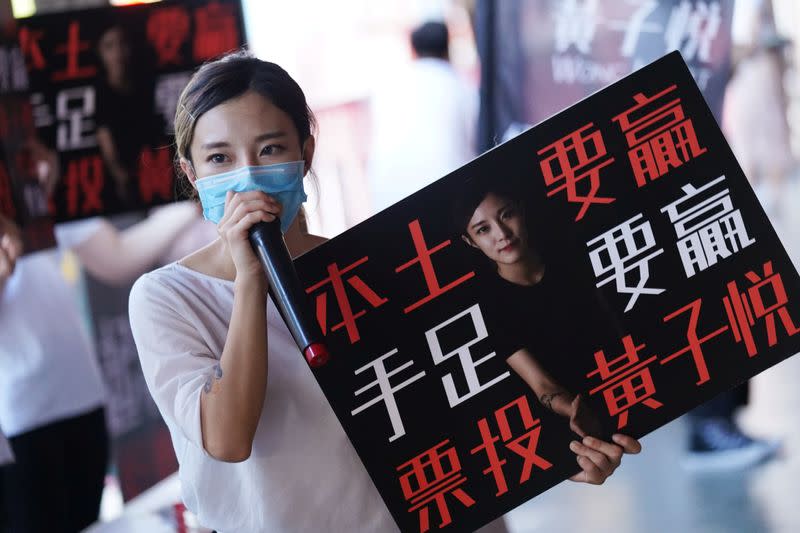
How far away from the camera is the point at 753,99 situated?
3.49m

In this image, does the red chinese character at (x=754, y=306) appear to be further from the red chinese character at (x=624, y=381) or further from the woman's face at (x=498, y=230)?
the woman's face at (x=498, y=230)

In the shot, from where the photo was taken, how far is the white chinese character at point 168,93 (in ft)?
8.48

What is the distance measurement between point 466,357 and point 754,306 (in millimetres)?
313

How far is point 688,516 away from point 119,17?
1988mm

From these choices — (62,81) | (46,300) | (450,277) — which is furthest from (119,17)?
(450,277)

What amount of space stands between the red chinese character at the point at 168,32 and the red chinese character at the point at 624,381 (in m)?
1.73

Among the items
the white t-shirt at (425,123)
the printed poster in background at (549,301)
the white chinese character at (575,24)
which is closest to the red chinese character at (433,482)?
the printed poster in background at (549,301)

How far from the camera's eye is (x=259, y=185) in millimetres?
1084

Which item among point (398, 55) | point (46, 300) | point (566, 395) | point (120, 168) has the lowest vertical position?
point (566, 395)

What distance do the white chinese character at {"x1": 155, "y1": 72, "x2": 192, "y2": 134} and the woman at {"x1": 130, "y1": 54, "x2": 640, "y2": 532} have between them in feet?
4.78

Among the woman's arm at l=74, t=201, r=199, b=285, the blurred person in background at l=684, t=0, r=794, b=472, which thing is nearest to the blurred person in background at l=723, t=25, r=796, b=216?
the blurred person in background at l=684, t=0, r=794, b=472

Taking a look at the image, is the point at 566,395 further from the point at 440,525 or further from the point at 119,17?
the point at 119,17

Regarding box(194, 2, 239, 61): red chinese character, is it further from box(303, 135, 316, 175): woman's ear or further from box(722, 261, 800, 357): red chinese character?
box(722, 261, 800, 357): red chinese character

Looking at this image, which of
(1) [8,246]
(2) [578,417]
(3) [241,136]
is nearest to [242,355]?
(3) [241,136]
